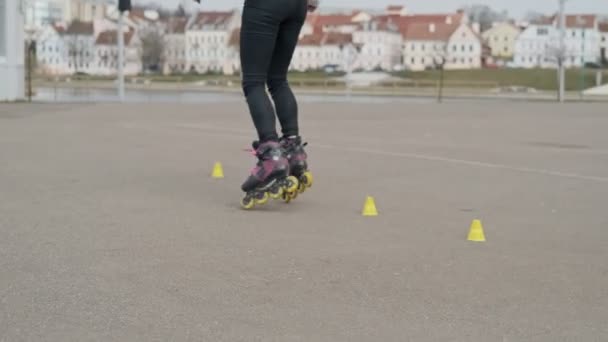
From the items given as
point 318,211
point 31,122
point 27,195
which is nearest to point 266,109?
point 318,211

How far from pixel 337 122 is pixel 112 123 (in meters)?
4.48

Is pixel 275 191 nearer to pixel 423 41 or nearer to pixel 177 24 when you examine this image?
pixel 177 24

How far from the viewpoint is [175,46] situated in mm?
151125

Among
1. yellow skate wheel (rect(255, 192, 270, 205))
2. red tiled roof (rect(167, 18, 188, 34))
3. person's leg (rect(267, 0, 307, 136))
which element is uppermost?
red tiled roof (rect(167, 18, 188, 34))

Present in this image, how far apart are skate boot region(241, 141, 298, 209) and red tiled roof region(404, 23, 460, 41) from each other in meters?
175

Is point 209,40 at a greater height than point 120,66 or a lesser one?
greater

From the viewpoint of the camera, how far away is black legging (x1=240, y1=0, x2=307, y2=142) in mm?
6922

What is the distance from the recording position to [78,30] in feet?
438

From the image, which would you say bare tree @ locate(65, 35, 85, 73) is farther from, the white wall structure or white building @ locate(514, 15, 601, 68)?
white building @ locate(514, 15, 601, 68)

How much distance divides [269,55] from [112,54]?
400ft

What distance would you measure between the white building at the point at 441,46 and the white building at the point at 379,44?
2.78m

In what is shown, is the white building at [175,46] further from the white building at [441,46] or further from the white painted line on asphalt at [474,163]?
the white painted line on asphalt at [474,163]

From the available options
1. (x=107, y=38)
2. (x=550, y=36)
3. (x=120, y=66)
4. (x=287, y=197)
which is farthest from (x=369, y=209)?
(x=550, y=36)

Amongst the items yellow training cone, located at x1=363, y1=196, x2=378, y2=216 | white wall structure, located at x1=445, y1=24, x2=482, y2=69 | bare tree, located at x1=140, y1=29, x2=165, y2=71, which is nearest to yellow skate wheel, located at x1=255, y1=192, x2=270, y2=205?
yellow training cone, located at x1=363, y1=196, x2=378, y2=216
